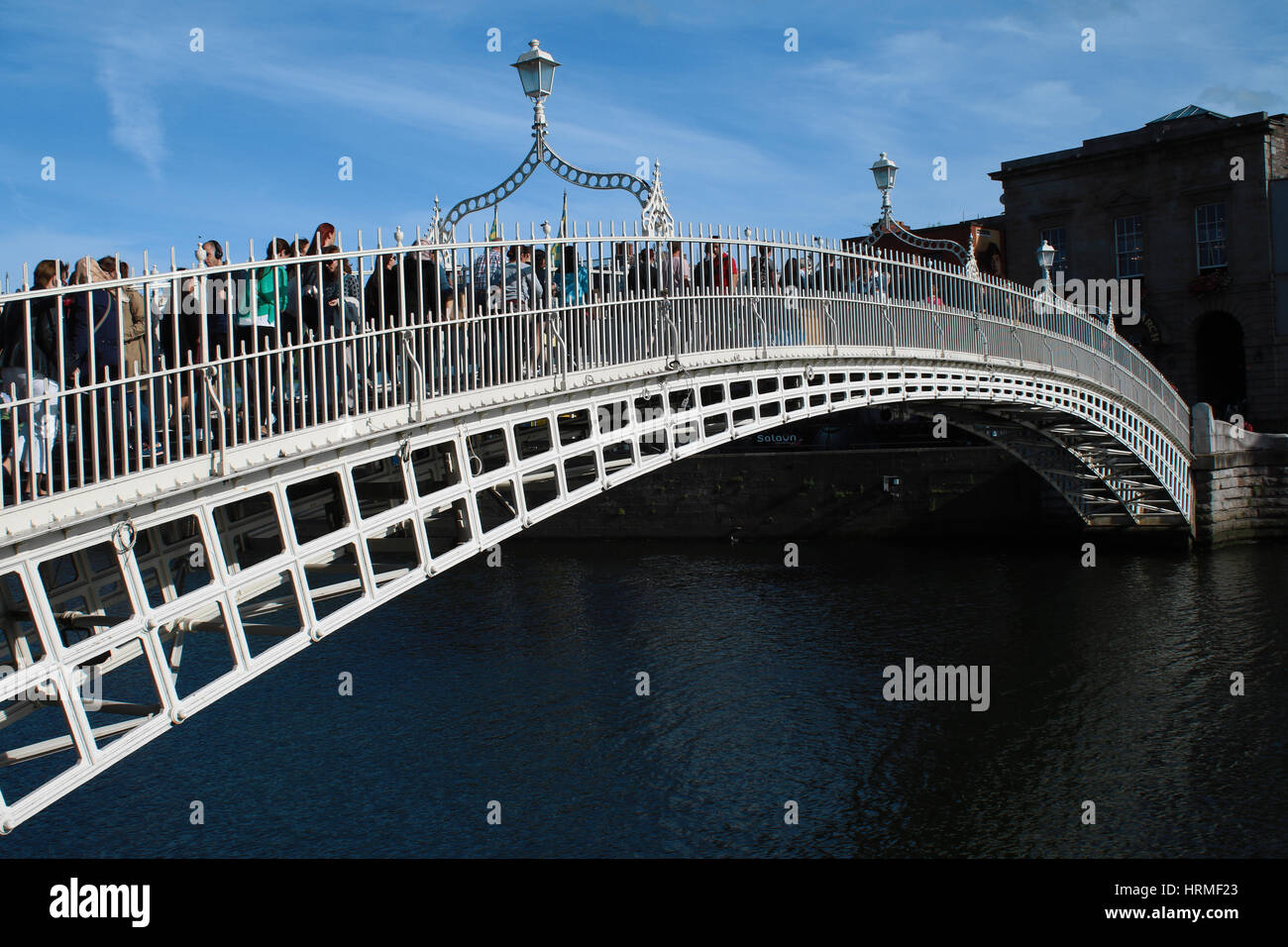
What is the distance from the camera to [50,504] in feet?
18.4

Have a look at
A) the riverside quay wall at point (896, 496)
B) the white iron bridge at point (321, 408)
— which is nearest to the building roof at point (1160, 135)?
the riverside quay wall at point (896, 496)

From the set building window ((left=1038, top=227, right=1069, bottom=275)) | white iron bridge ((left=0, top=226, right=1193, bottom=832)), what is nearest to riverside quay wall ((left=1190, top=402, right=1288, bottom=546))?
building window ((left=1038, top=227, right=1069, bottom=275))

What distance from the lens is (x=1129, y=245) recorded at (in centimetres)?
3209

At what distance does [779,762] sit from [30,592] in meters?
7.20

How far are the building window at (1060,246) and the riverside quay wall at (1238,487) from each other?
983cm

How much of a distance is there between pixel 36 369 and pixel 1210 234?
30427 millimetres

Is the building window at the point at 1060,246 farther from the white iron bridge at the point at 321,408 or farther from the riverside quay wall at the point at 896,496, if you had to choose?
the white iron bridge at the point at 321,408

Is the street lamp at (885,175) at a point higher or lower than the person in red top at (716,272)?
higher

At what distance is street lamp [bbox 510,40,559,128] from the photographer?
32.8 ft

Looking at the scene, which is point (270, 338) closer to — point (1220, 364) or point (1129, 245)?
point (1129, 245)

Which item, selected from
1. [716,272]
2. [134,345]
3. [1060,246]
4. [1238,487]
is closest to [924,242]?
[716,272]

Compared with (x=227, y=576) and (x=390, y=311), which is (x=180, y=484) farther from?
(x=390, y=311)

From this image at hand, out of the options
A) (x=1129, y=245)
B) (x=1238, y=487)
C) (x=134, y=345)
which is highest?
(x=1129, y=245)

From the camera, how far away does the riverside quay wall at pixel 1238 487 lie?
23.4 metres
